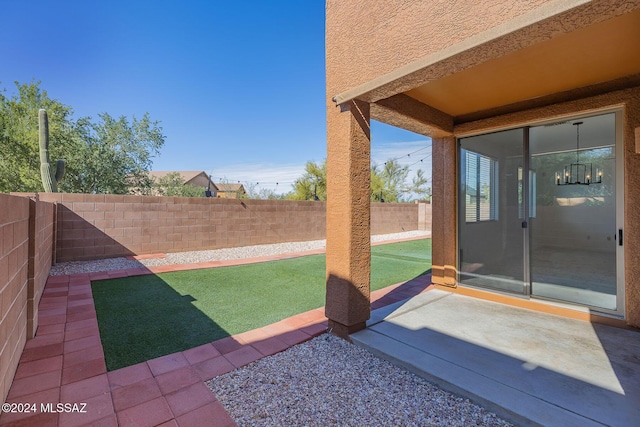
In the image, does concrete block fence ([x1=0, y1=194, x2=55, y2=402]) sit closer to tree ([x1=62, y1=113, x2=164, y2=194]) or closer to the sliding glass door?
the sliding glass door

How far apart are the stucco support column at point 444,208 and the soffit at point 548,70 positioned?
87cm

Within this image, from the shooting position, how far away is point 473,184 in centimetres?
503

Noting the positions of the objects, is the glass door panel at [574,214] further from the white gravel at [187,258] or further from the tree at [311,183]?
the tree at [311,183]

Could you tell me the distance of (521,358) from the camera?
2.72m

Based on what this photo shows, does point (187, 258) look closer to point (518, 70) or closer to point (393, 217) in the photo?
point (518, 70)

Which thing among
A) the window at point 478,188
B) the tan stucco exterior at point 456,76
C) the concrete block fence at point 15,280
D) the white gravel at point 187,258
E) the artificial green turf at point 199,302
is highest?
the tan stucco exterior at point 456,76

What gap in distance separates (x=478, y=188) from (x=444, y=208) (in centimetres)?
74

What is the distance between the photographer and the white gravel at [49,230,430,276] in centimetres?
664

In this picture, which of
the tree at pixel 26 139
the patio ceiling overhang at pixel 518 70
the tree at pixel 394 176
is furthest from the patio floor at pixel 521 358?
the tree at pixel 394 176

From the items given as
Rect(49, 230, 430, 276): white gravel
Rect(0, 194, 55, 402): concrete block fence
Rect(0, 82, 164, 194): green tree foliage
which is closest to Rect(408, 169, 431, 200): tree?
Rect(49, 230, 430, 276): white gravel

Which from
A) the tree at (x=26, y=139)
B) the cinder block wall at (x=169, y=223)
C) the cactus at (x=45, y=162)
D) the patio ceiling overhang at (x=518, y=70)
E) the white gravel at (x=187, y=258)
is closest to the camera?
the patio ceiling overhang at (x=518, y=70)

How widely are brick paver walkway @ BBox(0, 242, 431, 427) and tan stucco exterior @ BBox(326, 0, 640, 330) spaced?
95 cm

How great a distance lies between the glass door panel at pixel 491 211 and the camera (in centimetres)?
446

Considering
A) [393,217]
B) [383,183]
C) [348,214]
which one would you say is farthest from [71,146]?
[383,183]
